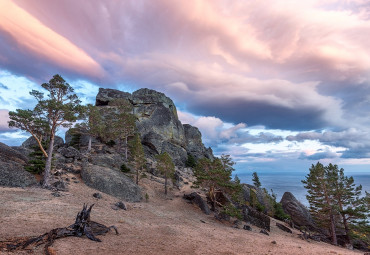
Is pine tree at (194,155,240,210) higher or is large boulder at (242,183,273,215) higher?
pine tree at (194,155,240,210)

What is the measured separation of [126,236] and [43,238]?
473 cm

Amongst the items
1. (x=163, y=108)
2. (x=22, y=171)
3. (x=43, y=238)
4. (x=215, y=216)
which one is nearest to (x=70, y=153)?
(x=22, y=171)

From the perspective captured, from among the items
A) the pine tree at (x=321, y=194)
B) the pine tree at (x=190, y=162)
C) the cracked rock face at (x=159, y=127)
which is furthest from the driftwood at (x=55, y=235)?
the pine tree at (x=190, y=162)

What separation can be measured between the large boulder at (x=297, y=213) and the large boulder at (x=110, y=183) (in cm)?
3760

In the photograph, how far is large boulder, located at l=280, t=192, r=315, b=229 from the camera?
4308 cm

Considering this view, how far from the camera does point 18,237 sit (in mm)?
9172

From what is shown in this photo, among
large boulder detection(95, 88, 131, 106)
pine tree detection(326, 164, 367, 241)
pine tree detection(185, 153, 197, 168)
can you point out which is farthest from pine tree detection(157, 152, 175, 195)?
large boulder detection(95, 88, 131, 106)

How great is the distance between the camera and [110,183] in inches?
1108

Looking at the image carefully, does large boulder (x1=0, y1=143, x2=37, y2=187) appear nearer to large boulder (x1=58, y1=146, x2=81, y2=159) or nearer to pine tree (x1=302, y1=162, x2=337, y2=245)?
large boulder (x1=58, y1=146, x2=81, y2=159)

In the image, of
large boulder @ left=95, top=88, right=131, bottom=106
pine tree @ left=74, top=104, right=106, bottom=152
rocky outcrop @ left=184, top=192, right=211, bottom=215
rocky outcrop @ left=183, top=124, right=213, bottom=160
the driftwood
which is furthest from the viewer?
rocky outcrop @ left=183, top=124, right=213, bottom=160

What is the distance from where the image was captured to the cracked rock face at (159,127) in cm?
6912

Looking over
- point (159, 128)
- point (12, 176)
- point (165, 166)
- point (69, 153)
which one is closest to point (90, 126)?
point (69, 153)

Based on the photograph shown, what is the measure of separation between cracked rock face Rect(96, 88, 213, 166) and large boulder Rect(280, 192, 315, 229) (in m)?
35.3

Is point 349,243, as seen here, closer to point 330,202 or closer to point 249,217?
point 330,202
